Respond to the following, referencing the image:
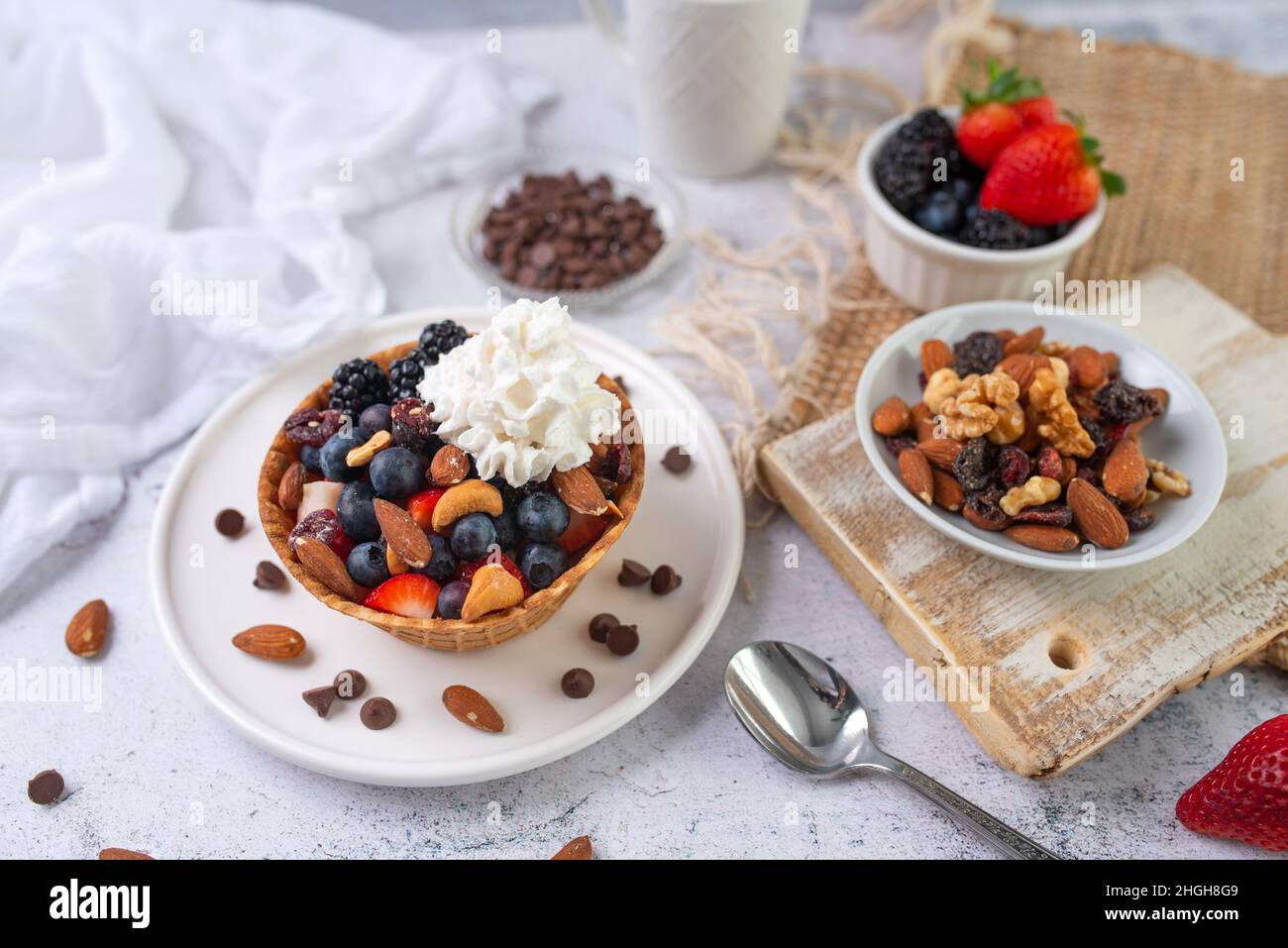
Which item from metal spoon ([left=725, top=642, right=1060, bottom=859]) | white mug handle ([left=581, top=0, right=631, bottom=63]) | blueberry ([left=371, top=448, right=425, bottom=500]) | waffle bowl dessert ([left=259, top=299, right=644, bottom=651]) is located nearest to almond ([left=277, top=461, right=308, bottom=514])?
waffle bowl dessert ([left=259, top=299, right=644, bottom=651])

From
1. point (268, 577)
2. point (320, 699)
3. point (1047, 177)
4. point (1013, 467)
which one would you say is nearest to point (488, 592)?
point (320, 699)

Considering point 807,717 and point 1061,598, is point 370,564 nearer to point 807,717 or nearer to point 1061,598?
point 807,717

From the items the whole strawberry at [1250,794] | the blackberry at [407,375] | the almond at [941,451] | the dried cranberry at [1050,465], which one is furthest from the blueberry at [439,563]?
the whole strawberry at [1250,794]

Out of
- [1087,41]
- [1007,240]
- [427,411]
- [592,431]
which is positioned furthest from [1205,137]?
[427,411]

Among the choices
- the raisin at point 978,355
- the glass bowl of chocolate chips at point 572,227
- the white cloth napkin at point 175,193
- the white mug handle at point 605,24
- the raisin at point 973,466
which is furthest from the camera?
the white mug handle at point 605,24

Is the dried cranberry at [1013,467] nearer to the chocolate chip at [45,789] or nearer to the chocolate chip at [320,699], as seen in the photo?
the chocolate chip at [320,699]

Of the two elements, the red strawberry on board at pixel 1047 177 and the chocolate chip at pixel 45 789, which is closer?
the chocolate chip at pixel 45 789

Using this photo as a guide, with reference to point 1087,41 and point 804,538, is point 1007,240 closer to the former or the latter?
point 804,538
